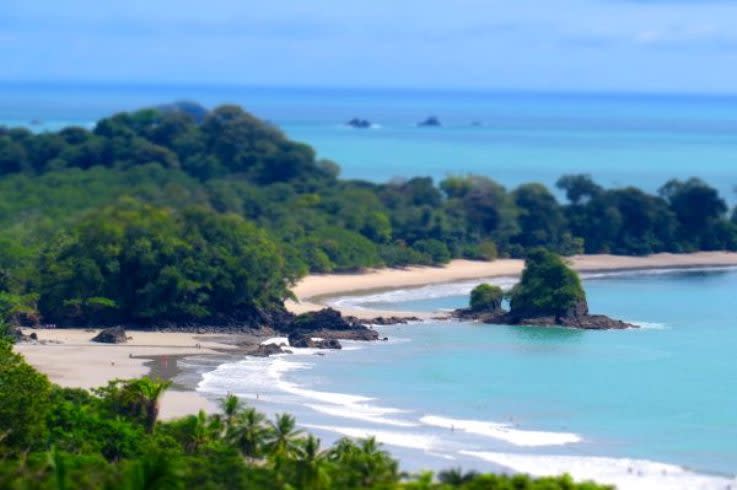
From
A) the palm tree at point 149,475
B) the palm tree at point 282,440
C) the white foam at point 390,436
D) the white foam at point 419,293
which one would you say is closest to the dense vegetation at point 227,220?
the white foam at point 419,293

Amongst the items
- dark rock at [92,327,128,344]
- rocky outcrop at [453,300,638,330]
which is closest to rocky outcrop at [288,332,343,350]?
dark rock at [92,327,128,344]

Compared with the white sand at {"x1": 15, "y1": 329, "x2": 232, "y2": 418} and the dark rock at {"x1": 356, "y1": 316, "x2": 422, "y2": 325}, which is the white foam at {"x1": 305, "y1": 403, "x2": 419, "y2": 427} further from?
the dark rock at {"x1": 356, "y1": 316, "x2": 422, "y2": 325}

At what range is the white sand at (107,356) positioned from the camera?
45438mm

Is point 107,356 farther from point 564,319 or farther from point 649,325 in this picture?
point 649,325

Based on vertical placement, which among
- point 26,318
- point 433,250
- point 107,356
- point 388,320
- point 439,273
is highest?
point 433,250

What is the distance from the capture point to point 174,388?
47.2 metres

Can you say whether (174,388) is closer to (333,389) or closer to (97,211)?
(333,389)

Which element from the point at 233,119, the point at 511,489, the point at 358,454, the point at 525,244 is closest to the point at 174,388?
the point at 358,454

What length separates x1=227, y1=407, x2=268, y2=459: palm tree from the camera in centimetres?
3500

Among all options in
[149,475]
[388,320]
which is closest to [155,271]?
[388,320]

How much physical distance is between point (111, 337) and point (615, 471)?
21.7 meters

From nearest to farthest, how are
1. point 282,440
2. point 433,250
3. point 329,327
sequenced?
point 282,440 → point 329,327 → point 433,250

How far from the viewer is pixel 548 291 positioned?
209 feet

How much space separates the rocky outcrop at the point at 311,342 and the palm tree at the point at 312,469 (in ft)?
76.8
